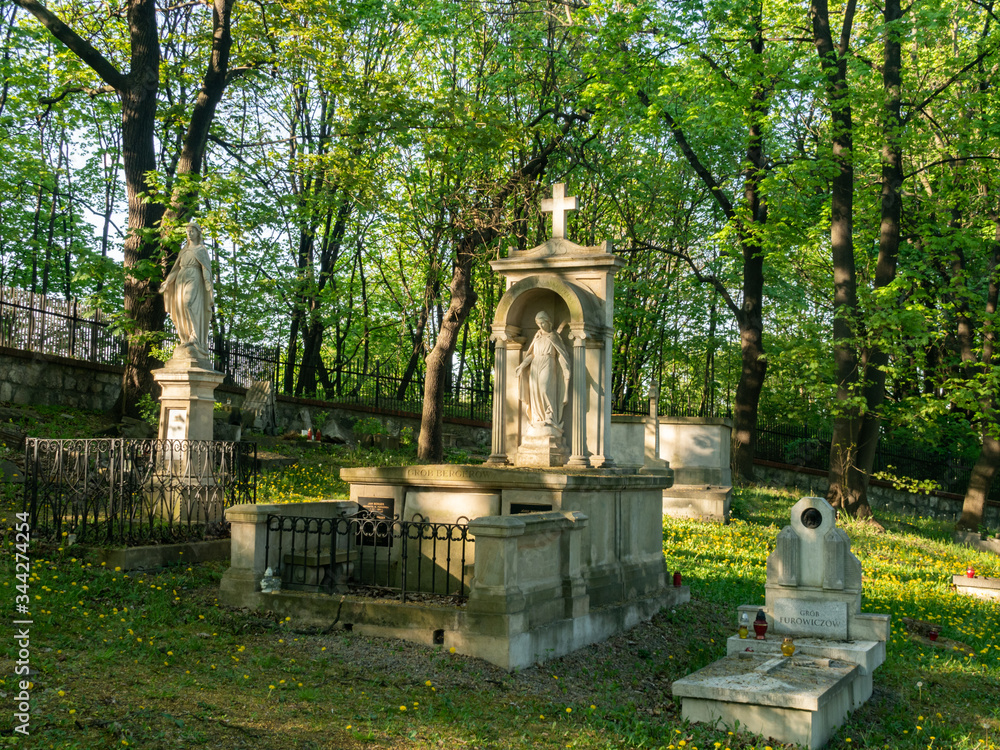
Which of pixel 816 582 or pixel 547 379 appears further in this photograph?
pixel 547 379

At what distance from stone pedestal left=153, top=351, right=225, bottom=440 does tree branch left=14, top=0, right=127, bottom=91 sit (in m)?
7.39

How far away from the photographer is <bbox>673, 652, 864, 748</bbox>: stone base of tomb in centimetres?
646

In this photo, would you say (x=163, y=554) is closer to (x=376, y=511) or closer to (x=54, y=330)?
(x=376, y=511)

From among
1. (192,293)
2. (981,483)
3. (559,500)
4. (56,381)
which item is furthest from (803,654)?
(56,381)

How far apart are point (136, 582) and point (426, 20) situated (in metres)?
13.4

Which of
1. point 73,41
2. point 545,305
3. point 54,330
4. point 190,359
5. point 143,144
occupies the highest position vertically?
point 73,41

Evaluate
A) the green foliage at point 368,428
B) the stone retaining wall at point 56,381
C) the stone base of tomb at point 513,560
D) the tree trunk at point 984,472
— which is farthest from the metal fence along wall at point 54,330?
the tree trunk at point 984,472

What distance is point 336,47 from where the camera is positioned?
56.3 feet

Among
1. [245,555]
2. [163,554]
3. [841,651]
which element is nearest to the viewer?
[841,651]

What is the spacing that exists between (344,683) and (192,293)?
753 cm

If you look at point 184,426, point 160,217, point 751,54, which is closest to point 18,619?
point 184,426

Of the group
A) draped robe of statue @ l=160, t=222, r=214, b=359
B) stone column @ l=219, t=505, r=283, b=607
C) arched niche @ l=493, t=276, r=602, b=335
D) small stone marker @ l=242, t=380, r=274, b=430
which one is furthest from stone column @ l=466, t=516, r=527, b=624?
small stone marker @ l=242, t=380, r=274, b=430

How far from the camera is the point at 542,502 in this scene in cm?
893

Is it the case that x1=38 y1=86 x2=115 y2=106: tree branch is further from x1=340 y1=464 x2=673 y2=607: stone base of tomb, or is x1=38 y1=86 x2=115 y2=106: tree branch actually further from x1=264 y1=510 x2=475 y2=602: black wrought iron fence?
x1=264 y1=510 x2=475 y2=602: black wrought iron fence
